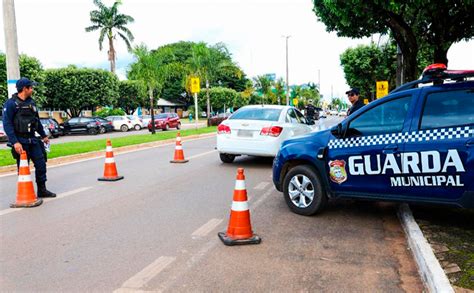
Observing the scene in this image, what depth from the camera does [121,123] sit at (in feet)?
120

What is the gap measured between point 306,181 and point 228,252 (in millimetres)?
1862

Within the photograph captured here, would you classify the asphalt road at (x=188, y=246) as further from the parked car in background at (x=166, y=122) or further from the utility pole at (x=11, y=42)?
the parked car in background at (x=166, y=122)

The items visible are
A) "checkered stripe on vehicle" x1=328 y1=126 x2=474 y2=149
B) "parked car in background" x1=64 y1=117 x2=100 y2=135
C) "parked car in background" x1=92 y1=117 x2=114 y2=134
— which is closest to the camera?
"checkered stripe on vehicle" x1=328 y1=126 x2=474 y2=149

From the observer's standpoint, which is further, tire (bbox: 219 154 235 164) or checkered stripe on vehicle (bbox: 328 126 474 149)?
tire (bbox: 219 154 235 164)

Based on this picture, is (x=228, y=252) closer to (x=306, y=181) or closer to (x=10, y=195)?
(x=306, y=181)

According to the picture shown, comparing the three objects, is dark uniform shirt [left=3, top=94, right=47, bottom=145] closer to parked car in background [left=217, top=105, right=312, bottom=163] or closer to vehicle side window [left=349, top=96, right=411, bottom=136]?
parked car in background [left=217, top=105, right=312, bottom=163]

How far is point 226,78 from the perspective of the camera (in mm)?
84250

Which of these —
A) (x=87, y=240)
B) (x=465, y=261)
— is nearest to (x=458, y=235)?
(x=465, y=261)

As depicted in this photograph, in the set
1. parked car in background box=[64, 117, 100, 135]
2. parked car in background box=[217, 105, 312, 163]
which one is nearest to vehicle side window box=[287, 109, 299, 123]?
parked car in background box=[217, 105, 312, 163]

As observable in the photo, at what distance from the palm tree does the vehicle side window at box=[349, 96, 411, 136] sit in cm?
5249

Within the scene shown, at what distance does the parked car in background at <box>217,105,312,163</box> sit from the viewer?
1015 centimetres

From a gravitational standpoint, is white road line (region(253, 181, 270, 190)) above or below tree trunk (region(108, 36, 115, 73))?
below

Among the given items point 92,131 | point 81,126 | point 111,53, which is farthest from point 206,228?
point 111,53

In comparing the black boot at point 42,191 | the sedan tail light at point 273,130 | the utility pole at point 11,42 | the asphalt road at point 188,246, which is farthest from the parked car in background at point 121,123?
the black boot at point 42,191
